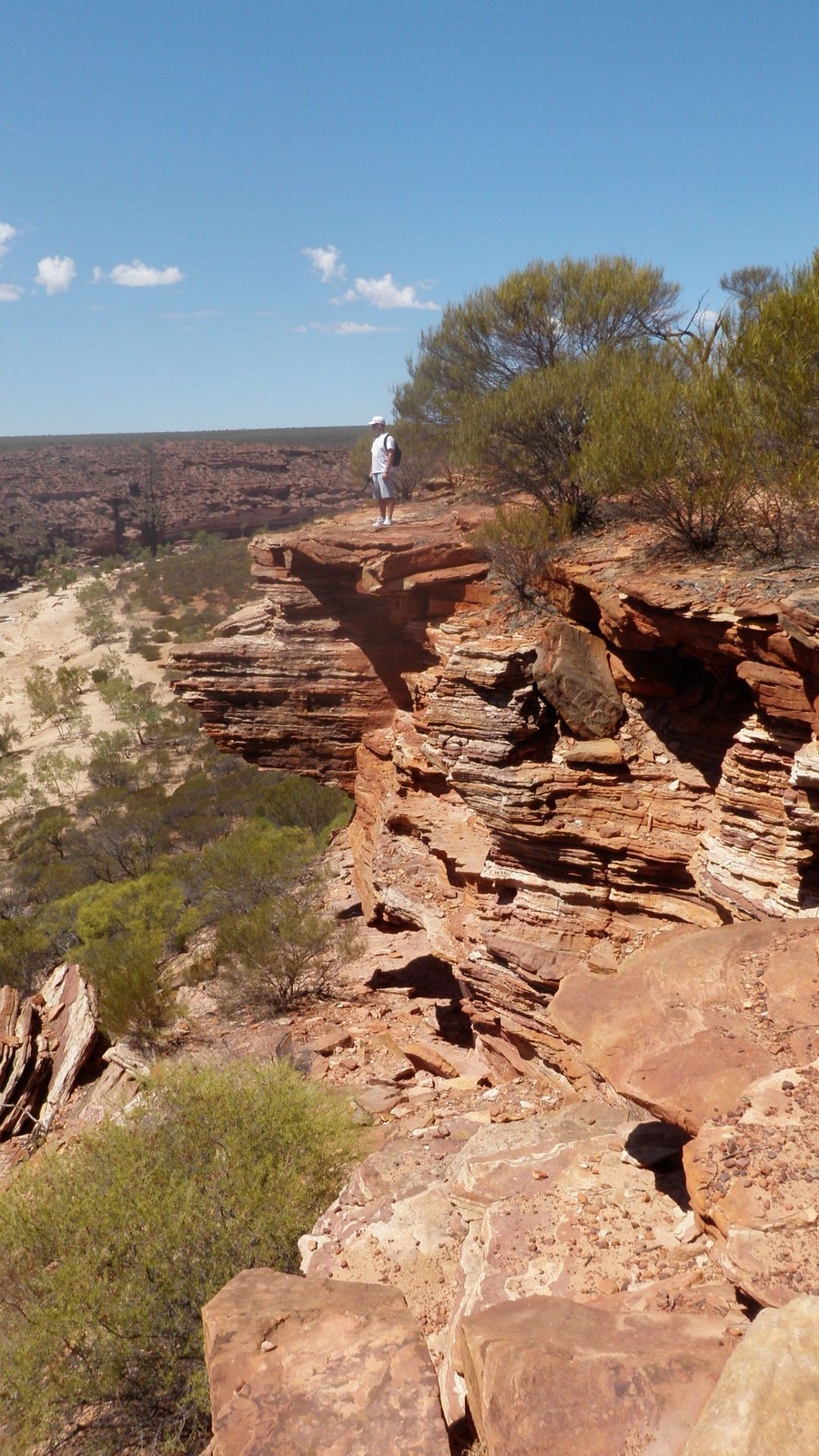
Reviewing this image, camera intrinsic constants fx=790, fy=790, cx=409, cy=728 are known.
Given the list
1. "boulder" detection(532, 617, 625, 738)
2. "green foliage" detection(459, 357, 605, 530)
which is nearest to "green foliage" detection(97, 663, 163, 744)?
"green foliage" detection(459, 357, 605, 530)

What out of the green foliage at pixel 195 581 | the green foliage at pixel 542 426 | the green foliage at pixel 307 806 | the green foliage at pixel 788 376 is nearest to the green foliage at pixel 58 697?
the green foliage at pixel 195 581

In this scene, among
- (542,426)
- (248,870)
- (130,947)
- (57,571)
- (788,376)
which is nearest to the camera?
(788,376)

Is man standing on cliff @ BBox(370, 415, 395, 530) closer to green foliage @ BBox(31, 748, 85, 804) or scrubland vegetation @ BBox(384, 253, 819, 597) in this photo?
scrubland vegetation @ BBox(384, 253, 819, 597)

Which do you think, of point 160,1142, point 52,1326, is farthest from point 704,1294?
point 160,1142

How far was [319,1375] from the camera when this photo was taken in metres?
3.59

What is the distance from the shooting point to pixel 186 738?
3134 cm

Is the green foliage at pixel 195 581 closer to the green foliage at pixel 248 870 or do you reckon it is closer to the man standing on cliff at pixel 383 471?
the green foliage at pixel 248 870

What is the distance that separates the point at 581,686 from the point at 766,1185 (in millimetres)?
4995

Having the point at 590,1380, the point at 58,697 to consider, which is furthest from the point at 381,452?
the point at 58,697

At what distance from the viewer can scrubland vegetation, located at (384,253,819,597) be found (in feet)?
23.5

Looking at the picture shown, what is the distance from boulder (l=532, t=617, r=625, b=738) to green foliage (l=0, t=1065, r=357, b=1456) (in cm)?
460

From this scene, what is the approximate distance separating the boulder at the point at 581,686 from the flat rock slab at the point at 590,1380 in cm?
527

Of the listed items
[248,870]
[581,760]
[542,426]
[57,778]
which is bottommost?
[57,778]

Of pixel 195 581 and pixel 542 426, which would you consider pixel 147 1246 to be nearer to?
pixel 542 426
